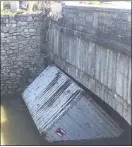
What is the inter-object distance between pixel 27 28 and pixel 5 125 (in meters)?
5.15

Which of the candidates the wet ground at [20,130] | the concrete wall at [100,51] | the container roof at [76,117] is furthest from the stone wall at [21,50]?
the container roof at [76,117]

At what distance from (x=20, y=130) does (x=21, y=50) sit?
16.6ft

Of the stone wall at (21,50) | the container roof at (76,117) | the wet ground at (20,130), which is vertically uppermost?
the stone wall at (21,50)

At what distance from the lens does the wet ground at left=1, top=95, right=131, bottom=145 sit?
12094 millimetres

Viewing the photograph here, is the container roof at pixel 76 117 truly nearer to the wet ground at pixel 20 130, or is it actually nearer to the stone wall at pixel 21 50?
the wet ground at pixel 20 130

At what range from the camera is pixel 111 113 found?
12633 millimetres

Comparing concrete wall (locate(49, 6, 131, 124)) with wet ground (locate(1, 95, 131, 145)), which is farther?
wet ground (locate(1, 95, 131, 145))

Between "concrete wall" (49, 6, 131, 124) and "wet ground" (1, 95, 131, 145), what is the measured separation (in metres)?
1.82

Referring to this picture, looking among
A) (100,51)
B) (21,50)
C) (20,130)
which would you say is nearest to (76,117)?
(100,51)

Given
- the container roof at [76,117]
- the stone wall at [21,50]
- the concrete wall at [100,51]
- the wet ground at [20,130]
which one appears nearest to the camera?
the concrete wall at [100,51]

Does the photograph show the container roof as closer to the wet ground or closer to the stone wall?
the wet ground

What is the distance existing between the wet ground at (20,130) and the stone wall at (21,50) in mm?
984

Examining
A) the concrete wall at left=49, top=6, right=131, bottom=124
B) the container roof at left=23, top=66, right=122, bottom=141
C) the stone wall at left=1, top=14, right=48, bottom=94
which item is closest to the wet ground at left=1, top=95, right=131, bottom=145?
the container roof at left=23, top=66, right=122, bottom=141

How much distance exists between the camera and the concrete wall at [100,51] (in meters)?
9.37
